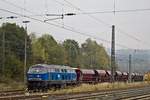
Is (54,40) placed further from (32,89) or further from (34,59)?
(32,89)

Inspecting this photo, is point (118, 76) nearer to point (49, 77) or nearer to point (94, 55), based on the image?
point (49, 77)

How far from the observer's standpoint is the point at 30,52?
80312 mm

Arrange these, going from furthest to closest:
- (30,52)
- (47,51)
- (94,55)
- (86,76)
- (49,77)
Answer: (94,55) < (47,51) < (30,52) < (86,76) < (49,77)

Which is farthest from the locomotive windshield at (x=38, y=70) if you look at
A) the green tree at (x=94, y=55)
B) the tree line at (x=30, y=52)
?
the green tree at (x=94, y=55)

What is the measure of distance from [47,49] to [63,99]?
6684 cm

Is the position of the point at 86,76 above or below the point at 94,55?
below

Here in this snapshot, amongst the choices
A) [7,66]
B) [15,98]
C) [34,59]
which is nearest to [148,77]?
[34,59]

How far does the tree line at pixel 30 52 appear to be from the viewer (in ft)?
233

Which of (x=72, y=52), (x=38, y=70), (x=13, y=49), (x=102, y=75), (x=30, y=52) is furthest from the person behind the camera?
(x=72, y=52)

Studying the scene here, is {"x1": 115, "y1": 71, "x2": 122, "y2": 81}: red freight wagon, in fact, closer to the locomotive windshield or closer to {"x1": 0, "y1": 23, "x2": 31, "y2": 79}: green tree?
{"x1": 0, "y1": 23, "x2": 31, "y2": 79}: green tree

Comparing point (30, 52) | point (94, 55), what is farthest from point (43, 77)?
point (94, 55)

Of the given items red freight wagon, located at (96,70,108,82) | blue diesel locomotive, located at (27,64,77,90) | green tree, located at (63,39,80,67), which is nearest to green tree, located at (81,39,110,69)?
green tree, located at (63,39,80,67)

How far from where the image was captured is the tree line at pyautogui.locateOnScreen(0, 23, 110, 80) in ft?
233

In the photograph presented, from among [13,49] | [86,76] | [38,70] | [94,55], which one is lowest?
[86,76]
